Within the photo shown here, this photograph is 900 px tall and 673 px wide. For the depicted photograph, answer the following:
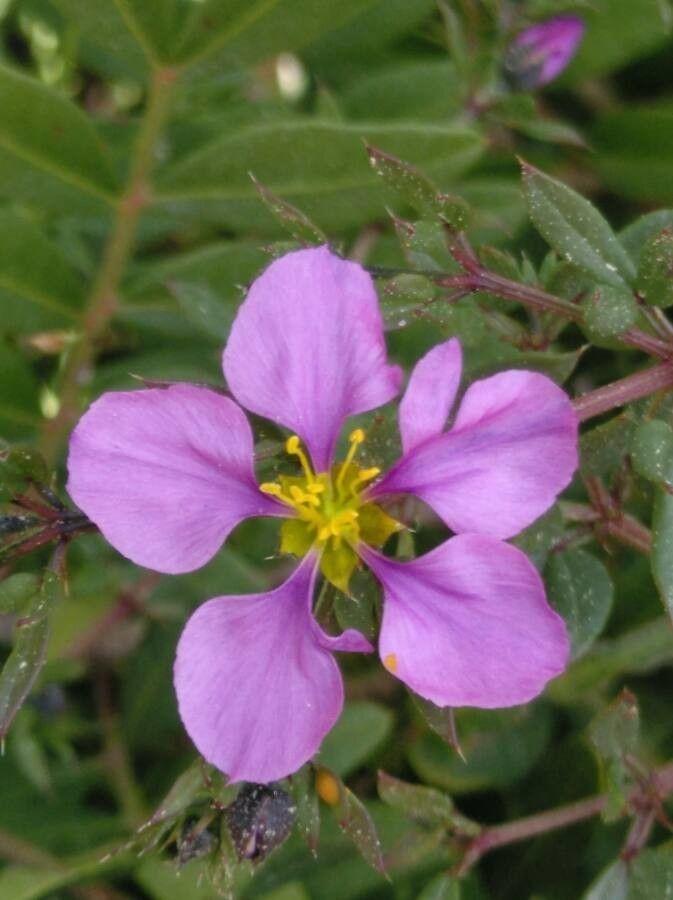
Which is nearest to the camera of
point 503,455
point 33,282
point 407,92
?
point 503,455

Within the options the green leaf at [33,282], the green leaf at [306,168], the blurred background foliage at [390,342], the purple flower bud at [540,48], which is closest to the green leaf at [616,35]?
the blurred background foliage at [390,342]

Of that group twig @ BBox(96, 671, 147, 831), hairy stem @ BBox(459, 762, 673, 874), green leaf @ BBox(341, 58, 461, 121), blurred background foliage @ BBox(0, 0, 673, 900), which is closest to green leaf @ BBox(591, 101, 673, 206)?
blurred background foliage @ BBox(0, 0, 673, 900)

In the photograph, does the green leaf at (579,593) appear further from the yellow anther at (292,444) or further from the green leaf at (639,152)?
the green leaf at (639,152)

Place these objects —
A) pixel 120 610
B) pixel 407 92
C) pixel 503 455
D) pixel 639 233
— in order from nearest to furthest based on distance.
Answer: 1. pixel 503 455
2. pixel 639 233
3. pixel 120 610
4. pixel 407 92

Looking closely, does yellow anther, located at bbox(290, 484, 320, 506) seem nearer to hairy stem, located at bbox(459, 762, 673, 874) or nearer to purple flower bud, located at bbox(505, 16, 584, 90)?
hairy stem, located at bbox(459, 762, 673, 874)

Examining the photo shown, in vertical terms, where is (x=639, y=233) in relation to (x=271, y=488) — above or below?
above

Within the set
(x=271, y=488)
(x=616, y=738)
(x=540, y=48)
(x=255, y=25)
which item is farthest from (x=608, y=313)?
(x=540, y=48)

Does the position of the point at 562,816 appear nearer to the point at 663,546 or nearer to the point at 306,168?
the point at 663,546
